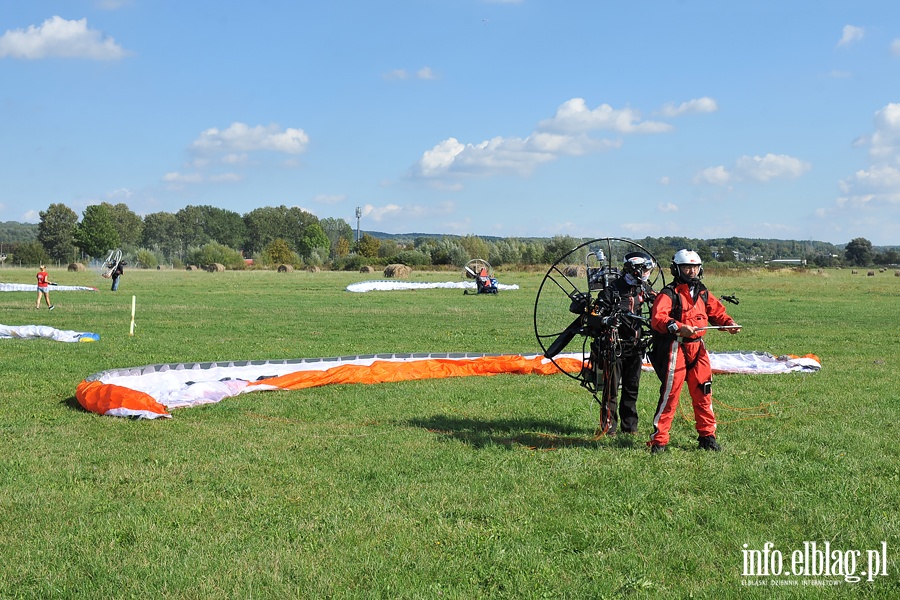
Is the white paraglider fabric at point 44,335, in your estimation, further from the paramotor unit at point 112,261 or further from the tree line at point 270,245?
the paramotor unit at point 112,261

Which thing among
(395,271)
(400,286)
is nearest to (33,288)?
(400,286)

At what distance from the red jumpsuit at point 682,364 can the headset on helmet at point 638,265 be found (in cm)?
78

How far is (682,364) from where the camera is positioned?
7492mm

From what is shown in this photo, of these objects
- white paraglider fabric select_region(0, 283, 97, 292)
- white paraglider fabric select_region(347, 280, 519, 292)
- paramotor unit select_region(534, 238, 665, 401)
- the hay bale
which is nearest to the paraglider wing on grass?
paramotor unit select_region(534, 238, 665, 401)

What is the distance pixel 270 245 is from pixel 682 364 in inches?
5339

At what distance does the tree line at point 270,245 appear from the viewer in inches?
3093

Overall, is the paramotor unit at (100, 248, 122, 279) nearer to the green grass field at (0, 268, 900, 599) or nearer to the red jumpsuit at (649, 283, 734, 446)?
the green grass field at (0, 268, 900, 599)

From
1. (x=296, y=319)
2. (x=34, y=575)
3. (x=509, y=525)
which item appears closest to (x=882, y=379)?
(x=509, y=525)

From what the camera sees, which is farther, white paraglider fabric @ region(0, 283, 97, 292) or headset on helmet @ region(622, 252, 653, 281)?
white paraglider fabric @ region(0, 283, 97, 292)

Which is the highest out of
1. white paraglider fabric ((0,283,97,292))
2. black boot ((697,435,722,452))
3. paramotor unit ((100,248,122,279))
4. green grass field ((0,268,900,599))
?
paramotor unit ((100,248,122,279))

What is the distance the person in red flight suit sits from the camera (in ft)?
24.4

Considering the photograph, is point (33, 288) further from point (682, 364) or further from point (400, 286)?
point (682, 364)

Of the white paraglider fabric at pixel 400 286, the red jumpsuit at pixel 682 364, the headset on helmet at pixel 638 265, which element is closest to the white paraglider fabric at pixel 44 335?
the headset on helmet at pixel 638 265

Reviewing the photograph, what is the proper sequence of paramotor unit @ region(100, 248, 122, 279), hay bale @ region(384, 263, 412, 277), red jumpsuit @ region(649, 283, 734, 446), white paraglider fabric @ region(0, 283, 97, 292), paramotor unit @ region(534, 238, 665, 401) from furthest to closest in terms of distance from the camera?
hay bale @ region(384, 263, 412, 277) → paramotor unit @ region(100, 248, 122, 279) → white paraglider fabric @ region(0, 283, 97, 292) → paramotor unit @ region(534, 238, 665, 401) → red jumpsuit @ region(649, 283, 734, 446)
